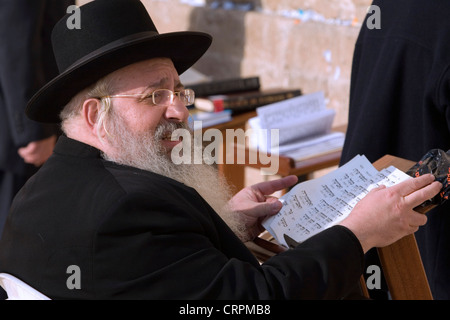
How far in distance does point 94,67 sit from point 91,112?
0.46ft

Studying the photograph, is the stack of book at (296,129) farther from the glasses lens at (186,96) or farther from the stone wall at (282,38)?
the glasses lens at (186,96)

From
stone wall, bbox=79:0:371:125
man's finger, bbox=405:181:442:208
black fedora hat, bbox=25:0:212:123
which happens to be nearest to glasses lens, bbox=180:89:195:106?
black fedora hat, bbox=25:0:212:123

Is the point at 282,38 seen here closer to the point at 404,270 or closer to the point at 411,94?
the point at 411,94

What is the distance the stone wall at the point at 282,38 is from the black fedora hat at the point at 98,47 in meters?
2.38

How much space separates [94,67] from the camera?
6.58ft

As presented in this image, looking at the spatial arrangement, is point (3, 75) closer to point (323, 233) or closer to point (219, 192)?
point (219, 192)

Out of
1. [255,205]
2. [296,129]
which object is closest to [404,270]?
[255,205]

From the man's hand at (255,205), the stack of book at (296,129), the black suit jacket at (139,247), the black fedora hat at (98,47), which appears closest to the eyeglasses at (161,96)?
the black fedora hat at (98,47)

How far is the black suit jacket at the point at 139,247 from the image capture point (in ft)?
5.59

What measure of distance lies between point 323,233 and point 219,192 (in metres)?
0.60

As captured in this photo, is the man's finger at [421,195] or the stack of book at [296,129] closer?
the man's finger at [421,195]

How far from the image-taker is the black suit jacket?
171cm

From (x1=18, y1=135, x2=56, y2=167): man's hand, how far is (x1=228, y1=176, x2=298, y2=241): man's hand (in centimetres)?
159

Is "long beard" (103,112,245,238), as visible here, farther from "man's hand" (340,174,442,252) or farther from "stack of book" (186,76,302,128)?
"stack of book" (186,76,302,128)
